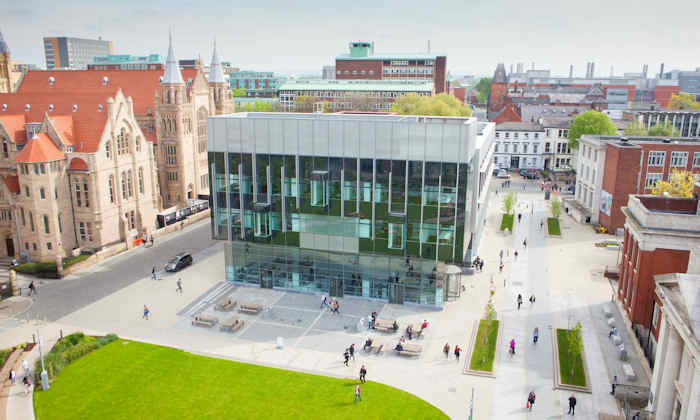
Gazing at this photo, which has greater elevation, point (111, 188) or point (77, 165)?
point (77, 165)

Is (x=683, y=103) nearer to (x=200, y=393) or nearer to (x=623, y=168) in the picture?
(x=623, y=168)

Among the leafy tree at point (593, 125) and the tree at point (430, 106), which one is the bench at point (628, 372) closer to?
the tree at point (430, 106)

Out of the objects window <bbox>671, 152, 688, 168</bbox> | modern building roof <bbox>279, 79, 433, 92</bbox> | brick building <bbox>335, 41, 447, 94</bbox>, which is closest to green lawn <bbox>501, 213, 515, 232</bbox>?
window <bbox>671, 152, 688, 168</bbox>

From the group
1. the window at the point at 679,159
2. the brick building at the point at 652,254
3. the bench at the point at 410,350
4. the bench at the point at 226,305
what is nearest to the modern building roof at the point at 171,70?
the bench at the point at 226,305

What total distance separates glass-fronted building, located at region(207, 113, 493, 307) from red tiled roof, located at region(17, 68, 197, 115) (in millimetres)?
38349

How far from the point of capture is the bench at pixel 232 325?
39375 mm

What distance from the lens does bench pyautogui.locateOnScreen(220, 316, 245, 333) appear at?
39.4 metres

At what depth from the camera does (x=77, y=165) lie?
56.1 m

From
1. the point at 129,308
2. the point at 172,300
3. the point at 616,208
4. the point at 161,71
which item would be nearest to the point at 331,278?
the point at 172,300

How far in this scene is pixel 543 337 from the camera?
38.7 m

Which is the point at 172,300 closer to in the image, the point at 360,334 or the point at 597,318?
the point at 360,334

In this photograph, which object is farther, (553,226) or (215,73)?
(215,73)

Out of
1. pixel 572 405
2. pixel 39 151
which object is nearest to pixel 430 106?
pixel 39 151

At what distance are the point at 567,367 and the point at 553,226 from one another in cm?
3809
